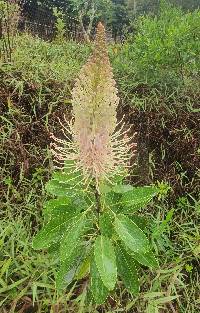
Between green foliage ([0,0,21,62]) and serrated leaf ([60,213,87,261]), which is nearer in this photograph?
serrated leaf ([60,213,87,261])

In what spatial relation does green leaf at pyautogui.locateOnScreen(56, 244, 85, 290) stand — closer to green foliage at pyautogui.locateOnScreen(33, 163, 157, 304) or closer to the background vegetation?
green foliage at pyautogui.locateOnScreen(33, 163, 157, 304)

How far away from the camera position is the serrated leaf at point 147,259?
238 centimetres

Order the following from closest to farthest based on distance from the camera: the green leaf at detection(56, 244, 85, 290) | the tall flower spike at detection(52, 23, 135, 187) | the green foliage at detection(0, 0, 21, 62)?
the tall flower spike at detection(52, 23, 135, 187), the green leaf at detection(56, 244, 85, 290), the green foliage at detection(0, 0, 21, 62)

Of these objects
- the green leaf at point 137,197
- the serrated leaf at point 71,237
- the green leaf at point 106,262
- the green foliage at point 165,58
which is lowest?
the green leaf at point 106,262

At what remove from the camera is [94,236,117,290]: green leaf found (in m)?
2.15

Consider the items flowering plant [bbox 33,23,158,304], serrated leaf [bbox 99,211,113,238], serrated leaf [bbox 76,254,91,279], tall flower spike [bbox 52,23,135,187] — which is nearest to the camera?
tall flower spike [bbox 52,23,135,187]

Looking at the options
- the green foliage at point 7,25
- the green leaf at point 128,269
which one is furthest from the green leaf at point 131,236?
the green foliage at point 7,25

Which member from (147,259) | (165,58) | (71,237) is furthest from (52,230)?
(165,58)

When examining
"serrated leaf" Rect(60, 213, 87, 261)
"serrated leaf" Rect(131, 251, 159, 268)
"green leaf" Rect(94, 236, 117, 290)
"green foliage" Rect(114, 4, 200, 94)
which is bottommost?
"serrated leaf" Rect(131, 251, 159, 268)

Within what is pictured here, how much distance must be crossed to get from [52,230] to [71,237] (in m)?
0.16

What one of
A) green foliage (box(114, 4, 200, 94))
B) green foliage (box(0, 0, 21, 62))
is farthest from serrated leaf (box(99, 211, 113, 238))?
green foliage (box(0, 0, 21, 62))

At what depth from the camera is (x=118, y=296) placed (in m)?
2.89

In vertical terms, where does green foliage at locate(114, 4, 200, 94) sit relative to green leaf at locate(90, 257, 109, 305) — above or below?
above

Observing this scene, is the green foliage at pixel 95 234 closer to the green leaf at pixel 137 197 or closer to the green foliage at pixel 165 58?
the green leaf at pixel 137 197
